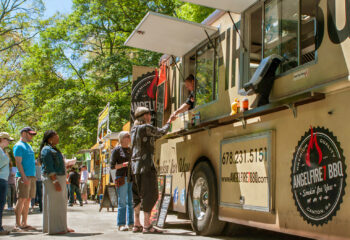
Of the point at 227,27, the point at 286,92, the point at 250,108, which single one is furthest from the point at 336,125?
the point at 227,27

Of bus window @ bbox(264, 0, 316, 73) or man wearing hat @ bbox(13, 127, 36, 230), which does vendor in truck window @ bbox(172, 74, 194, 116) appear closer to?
bus window @ bbox(264, 0, 316, 73)

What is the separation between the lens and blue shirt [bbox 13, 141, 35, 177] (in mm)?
7332

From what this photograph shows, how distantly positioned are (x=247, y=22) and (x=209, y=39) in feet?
3.97

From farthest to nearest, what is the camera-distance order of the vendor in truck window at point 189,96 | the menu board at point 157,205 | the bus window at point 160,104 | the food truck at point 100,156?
the food truck at point 100,156, the bus window at point 160,104, the vendor in truck window at point 189,96, the menu board at point 157,205

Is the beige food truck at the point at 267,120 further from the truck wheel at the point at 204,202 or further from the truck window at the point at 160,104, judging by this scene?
the truck window at the point at 160,104

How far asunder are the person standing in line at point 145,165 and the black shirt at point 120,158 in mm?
530

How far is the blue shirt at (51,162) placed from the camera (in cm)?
670

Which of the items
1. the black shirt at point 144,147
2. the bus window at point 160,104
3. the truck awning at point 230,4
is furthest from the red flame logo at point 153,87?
the truck awning at point 230,4

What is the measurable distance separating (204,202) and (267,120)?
205 cm

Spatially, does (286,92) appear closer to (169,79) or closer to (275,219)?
(275,219)

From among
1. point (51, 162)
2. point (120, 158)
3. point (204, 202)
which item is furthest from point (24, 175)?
point (204, 202)

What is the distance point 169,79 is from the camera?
9641mm

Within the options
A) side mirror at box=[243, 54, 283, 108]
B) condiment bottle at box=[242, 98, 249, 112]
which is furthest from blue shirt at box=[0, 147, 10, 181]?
side mirror at box=[243, 54, 283, 108]

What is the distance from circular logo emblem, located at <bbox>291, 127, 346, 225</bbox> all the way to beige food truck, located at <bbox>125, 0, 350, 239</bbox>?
1cm
